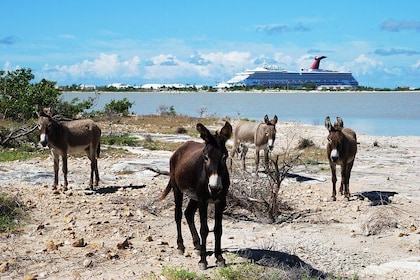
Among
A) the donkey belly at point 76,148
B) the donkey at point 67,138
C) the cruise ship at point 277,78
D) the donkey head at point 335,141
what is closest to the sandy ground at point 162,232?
the donkey at point 67,138

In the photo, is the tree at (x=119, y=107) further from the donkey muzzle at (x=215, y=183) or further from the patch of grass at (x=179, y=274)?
the donkey muzzle at (x=215, y=183)

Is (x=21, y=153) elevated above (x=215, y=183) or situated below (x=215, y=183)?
below

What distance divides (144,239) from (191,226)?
1245mm

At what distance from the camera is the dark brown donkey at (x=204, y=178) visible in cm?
752

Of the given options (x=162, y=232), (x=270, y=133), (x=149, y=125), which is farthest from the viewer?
(x=149, y=125)

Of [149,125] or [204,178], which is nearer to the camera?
[204,178]

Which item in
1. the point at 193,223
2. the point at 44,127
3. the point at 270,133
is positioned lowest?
the point at 193,223

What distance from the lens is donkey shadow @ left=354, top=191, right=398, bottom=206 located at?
45.1ft

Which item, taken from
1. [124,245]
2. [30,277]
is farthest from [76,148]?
[30,277]

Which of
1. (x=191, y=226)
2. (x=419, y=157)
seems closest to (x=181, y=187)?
(x=191, y=226)

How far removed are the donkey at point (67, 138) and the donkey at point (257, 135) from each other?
4694 mm

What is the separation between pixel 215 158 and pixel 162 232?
11.5ft

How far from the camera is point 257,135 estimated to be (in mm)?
18938

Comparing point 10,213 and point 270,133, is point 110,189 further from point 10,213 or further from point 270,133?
point 270,133
